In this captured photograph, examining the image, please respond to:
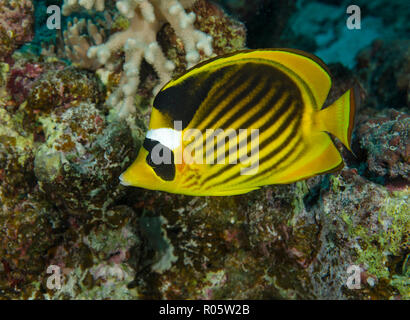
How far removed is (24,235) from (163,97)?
60.7 inches

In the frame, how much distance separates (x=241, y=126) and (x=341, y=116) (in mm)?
361

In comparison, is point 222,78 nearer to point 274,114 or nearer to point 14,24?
point 274,114

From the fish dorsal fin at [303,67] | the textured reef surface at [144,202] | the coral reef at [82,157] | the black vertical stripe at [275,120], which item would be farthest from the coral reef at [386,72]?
the coral reef at [82,157]

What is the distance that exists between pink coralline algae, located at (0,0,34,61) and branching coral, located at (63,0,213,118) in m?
0.39

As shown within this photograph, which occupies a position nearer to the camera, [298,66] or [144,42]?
[298,66]

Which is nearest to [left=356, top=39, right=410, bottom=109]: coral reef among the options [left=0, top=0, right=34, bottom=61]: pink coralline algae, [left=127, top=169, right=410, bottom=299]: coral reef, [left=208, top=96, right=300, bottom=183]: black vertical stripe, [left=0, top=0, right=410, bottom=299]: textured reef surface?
[left=0, top=0, right=410, bottom=299]: textured reef surface

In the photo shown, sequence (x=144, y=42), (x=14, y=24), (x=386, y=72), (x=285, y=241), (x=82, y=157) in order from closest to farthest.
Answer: (x=82, y=157) < (x=285, y=241) < (x=144, y=42) < (x=14, y=24) < (x=386, y=72)

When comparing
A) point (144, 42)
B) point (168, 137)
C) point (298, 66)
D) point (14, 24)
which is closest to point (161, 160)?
point (168, 137)

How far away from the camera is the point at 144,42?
224 cm

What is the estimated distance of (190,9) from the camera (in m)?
2.29

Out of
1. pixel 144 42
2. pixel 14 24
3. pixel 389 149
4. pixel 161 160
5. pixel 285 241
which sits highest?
pixel 14 24

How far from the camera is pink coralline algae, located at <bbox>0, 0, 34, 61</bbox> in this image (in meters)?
2.30

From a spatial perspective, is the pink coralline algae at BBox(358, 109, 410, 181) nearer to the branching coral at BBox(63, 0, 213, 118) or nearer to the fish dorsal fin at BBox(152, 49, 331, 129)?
the fish dorsal fin at BBox(152, 49, 331, 129)
